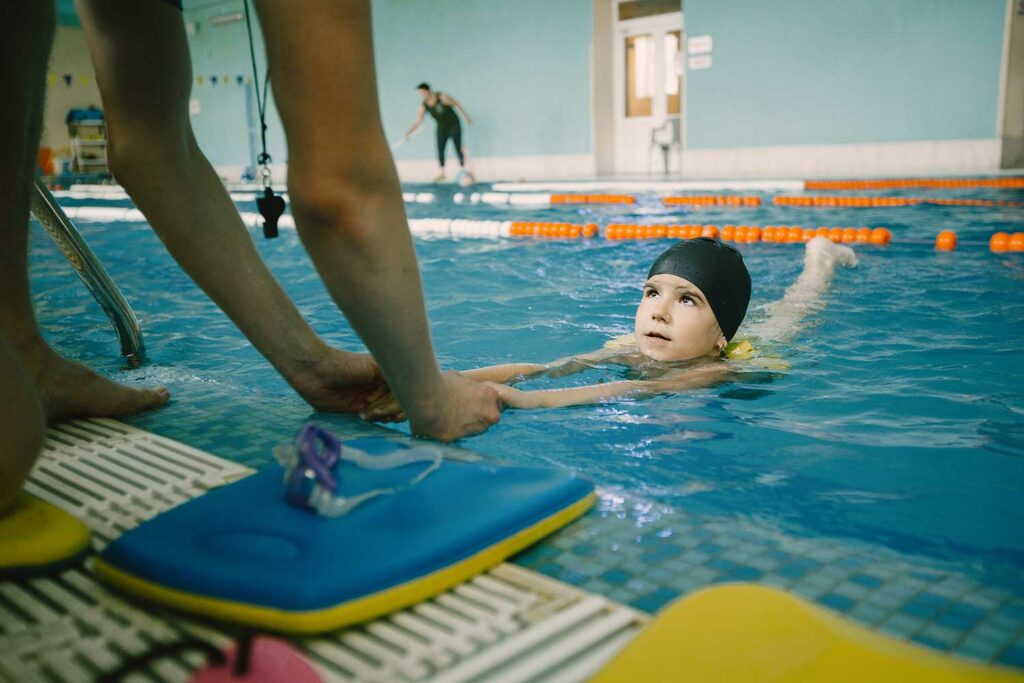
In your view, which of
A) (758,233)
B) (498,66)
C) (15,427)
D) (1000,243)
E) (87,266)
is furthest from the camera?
(498,66)

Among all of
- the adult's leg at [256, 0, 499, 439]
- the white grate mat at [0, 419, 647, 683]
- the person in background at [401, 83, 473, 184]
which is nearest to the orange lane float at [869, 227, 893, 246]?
the adult's leg at [256, 0, 499, 439]

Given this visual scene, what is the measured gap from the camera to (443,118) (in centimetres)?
1677

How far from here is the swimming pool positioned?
4.62 feet

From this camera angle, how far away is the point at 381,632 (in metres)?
1.18

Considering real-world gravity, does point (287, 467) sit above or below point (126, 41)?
below

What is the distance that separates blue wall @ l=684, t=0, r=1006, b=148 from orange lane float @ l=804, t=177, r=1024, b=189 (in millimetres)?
2189

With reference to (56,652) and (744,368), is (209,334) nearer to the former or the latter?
(744,368)

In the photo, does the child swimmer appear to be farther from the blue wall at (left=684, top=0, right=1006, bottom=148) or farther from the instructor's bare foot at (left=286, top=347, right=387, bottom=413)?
the blue wall at (left=684, top=0, right=1006, bottom=148)

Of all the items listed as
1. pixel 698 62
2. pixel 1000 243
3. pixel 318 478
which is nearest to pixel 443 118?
pixel 698 62

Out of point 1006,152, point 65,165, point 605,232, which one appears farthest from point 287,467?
point 65,165

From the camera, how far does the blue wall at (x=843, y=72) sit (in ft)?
41.9

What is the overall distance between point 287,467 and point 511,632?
55 cm

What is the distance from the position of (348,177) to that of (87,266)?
1.87 metres

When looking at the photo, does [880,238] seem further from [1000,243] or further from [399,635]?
[399,635]
